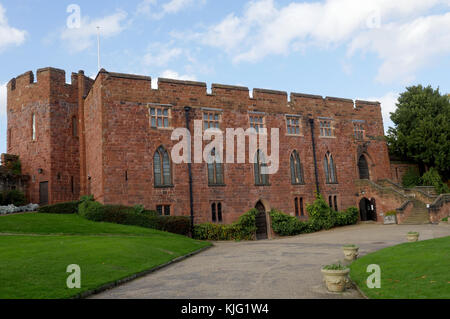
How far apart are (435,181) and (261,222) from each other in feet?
60.2

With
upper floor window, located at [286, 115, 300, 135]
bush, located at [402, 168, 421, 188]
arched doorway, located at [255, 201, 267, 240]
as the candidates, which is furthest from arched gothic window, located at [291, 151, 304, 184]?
bush, located at [402, 168, 421, 188]

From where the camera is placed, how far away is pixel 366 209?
112ft

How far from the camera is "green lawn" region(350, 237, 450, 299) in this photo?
7.58 meters

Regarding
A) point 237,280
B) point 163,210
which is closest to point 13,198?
point 163,210

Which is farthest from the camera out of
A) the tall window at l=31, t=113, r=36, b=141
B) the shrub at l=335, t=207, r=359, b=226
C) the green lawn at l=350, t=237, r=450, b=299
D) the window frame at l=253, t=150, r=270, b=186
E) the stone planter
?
the shrub at l=335, t=207, r=359, b=226

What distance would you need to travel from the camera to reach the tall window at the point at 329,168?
108 feet

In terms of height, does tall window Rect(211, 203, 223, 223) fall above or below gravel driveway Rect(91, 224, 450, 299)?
above

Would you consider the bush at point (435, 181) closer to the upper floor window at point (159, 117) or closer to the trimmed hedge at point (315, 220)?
the trimmed hedge at point (315, 220)

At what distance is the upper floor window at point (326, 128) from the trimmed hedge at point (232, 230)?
1034cm

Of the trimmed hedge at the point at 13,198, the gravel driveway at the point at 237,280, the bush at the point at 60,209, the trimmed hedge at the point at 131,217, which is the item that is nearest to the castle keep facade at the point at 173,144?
the trimmed hedge at the point at 131,217

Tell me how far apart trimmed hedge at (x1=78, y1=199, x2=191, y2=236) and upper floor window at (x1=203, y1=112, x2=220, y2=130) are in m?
7.68

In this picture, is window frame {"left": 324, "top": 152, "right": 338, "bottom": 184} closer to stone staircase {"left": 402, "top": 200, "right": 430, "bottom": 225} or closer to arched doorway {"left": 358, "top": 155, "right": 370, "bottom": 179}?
arched doorway {"left": 358, "top": 155, "right": 370, "bottom": 179}

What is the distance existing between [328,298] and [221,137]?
68.4 ft
